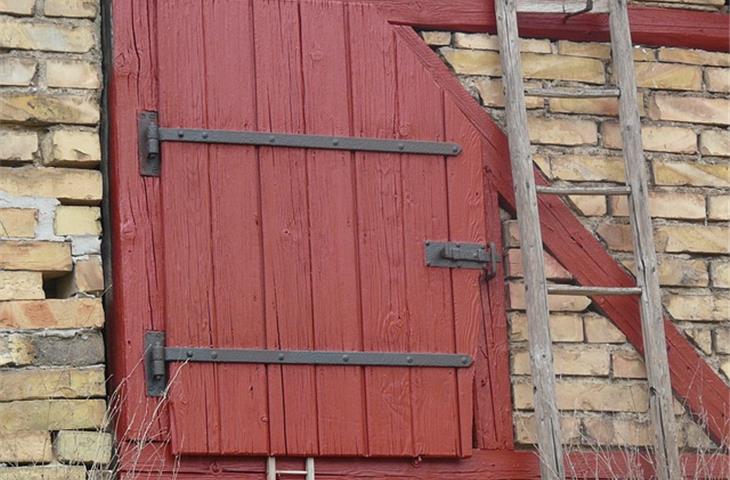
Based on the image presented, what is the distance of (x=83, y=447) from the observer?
585cm

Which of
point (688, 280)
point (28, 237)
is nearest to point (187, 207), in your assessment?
point (28, 237)

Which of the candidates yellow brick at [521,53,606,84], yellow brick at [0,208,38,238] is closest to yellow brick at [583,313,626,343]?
yellow brick at [521,53,606,84]

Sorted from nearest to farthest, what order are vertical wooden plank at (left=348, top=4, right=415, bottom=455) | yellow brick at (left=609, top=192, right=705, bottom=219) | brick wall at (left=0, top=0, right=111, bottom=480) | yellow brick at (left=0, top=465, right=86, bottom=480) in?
yellow brick at (left=0, top=465, right=86, bottom=480) → brick wall at (left=0, top=0, right=111, bottom=480) → vertical wooden plank at (left=348, top=4, right=415, bottom=455) → yellow brick at (left=609, top=192, right=705, bottom=219)

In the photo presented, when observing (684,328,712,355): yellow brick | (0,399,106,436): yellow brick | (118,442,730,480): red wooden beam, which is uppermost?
(684,328,712,355): yellow brick

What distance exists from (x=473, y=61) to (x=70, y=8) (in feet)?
4.64

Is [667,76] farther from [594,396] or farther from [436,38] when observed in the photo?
[594,396]

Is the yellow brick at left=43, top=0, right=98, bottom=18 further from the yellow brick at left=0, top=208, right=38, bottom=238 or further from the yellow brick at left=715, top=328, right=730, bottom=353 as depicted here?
the yellow brick at left=715, top=328, right=730, bottom=353

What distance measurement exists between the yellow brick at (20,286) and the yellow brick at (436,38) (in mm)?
1634

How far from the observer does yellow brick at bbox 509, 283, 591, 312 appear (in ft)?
21.2

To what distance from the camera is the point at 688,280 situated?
6.69 metres

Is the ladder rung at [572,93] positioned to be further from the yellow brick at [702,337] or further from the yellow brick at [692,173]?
the yellow brick at [702,337]

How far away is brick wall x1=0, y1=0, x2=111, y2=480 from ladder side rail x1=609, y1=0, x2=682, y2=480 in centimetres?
182

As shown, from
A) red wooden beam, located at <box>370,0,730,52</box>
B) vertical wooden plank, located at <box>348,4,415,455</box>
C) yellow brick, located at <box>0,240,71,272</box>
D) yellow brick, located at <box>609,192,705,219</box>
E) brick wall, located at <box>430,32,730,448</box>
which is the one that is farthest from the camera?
yellow brick, located at <box>609,192,705,219</box>

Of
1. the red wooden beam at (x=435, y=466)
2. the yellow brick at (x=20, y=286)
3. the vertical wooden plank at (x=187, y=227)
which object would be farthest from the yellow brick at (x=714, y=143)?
the yellow brick at (x=20, y=286)
